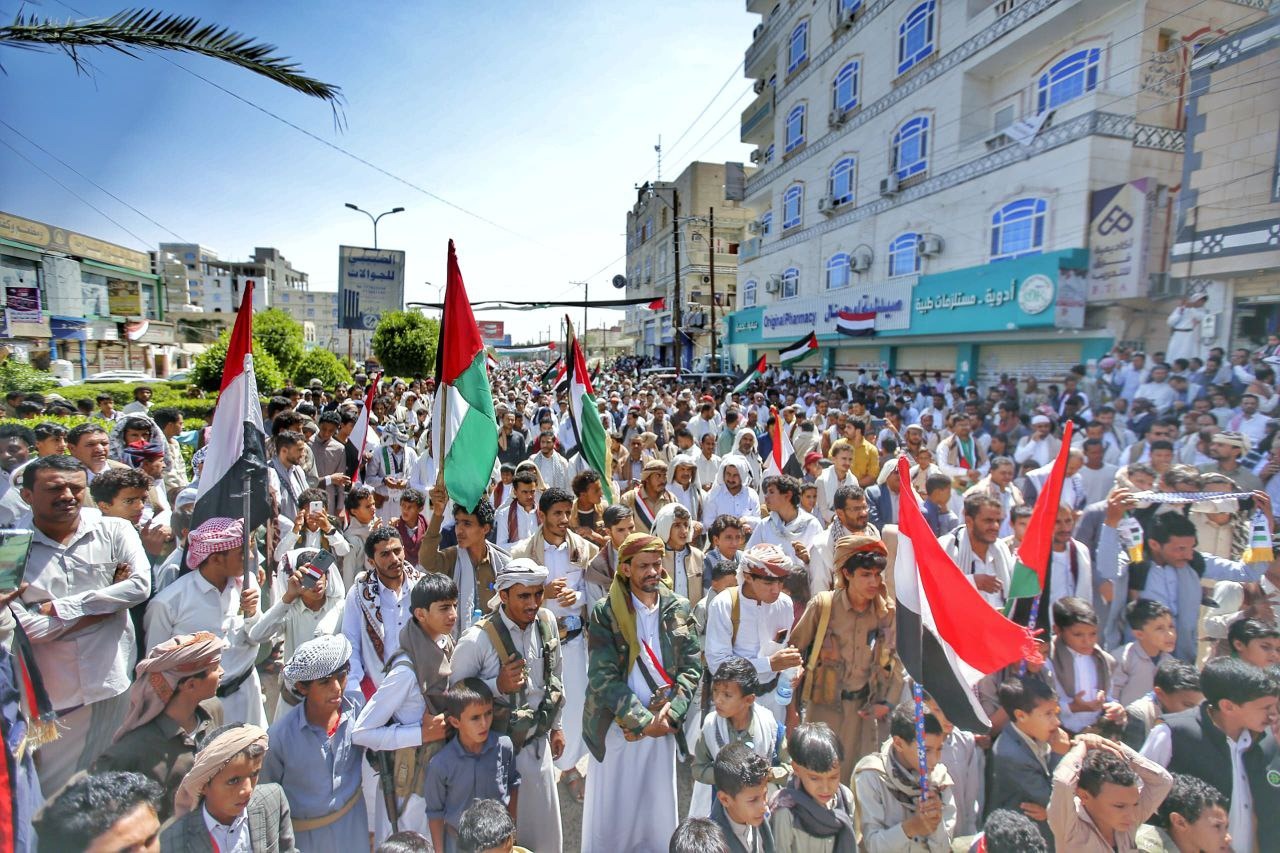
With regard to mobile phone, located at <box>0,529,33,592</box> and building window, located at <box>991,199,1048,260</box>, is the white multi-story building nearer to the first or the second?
building window, located at <box>991,199,1048,260</box>

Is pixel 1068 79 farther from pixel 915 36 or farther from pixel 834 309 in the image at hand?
pixel 834 309

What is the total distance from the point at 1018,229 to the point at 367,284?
719 inches

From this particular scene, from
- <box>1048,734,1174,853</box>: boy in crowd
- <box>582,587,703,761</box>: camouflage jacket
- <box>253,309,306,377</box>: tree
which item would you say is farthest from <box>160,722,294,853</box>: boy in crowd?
<box>253,309,306,377</box>: tree

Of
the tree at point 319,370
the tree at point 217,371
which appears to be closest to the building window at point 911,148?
the tree at point 217,371

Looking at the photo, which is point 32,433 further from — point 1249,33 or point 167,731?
point 1249,33

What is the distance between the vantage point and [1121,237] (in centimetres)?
1248

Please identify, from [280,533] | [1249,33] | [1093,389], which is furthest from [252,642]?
[1249,33]

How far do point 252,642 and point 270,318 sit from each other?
21.1 metres

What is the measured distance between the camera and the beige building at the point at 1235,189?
9555 mm

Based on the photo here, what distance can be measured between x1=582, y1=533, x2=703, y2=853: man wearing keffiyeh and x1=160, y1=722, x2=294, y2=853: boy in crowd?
131 cm

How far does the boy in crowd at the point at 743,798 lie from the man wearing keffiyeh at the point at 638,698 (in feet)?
1.78

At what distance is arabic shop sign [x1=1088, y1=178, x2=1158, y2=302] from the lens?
12195 mm

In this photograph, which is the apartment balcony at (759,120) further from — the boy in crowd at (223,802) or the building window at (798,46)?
the boy in crowd at (223,802)

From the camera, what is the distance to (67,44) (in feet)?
13.7
